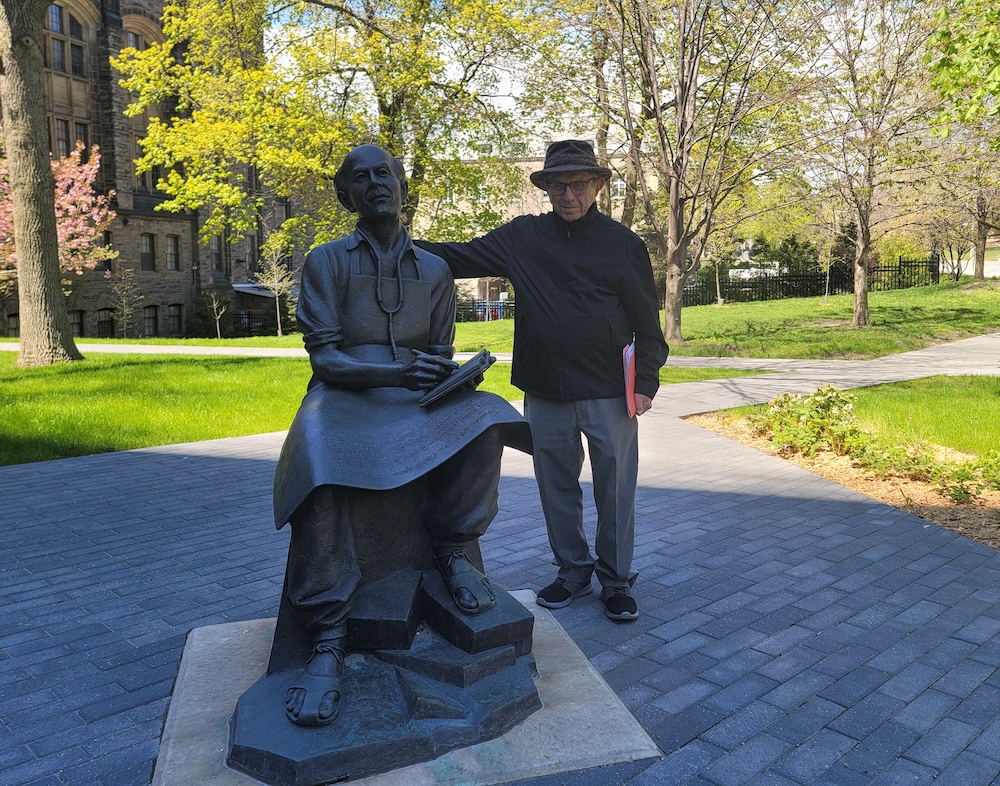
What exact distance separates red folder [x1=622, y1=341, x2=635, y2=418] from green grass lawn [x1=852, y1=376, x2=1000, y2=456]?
17.3ft

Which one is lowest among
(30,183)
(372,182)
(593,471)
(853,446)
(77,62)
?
(853,446)

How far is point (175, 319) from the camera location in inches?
1416

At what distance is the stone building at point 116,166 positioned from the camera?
32.1m

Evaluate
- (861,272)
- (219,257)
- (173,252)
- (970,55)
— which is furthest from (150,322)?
(970,55)

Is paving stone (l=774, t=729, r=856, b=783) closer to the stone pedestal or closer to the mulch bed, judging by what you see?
the stone pedestal

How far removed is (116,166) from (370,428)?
34721 millimetres

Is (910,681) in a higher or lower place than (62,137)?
lower

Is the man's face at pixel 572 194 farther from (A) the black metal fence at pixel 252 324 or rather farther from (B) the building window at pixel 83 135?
(A) the black metal fence at pixel 252 324

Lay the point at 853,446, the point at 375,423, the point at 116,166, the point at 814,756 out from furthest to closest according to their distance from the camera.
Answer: the point at 116,166, the point at 853,446, the point at 375,423, the point at 814,756

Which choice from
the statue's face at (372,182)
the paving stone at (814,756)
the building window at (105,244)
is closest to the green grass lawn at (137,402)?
the statue's face at (372,182)

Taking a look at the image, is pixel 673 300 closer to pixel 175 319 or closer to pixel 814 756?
pixel 814 756

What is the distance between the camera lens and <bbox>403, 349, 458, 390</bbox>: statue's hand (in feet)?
11.2

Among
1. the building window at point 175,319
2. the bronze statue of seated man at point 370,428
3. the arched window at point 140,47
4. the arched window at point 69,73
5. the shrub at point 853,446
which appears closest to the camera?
the bronze statue of seated man at point 370,428

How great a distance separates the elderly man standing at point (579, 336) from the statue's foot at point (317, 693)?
1650 millimetres
